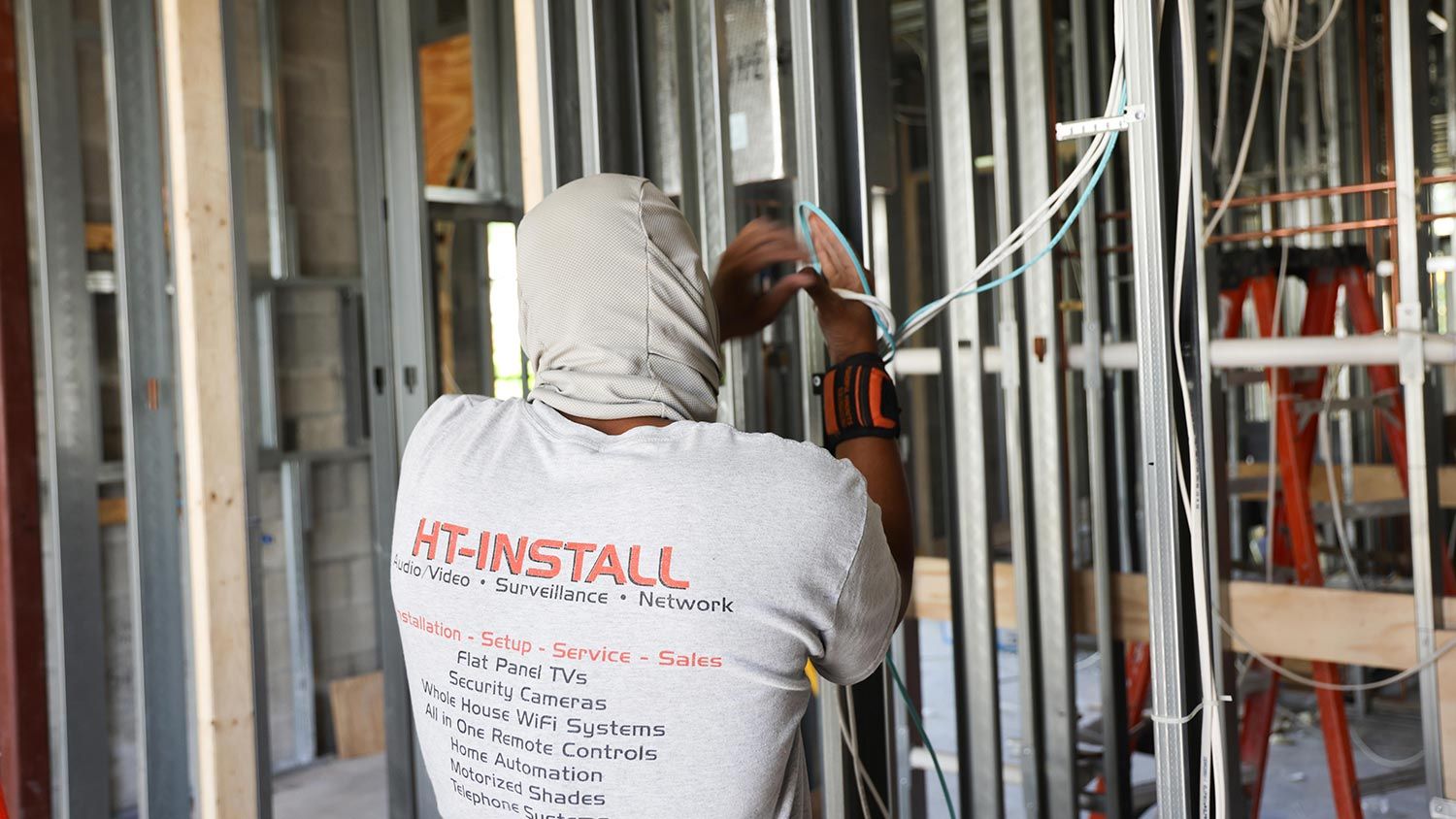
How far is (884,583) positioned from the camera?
4.03 feet

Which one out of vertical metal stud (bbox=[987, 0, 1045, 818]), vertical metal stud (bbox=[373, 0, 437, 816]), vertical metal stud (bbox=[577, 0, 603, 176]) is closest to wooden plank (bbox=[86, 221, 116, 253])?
vertical metal stud (bbox=[373, 0, 437, 816])

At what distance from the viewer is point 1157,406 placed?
1254 millimetres

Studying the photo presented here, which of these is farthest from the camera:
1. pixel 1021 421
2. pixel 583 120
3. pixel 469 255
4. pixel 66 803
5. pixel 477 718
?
pixel 469 255

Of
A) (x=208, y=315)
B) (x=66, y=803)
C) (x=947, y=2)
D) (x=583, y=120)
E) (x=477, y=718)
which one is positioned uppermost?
(x=947, y=2)

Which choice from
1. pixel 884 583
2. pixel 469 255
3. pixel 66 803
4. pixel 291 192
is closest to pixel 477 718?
pixel 884 583

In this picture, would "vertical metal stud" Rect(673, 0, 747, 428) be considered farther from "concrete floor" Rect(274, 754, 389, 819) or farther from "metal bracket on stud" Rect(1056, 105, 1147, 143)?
"concrete floor" Rect(274, 754, 389, 819)

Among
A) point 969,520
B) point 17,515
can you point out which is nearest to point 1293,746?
point 969,520

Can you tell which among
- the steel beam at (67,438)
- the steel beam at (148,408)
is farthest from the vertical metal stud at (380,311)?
the steel beam at (67,438)

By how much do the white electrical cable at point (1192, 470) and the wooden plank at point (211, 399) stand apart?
1986 millimetres

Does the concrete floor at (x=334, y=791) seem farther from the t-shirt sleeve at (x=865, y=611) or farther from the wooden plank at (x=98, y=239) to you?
the t-shirt sleeve at (x=865, y=611)

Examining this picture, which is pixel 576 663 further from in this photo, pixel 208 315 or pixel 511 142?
pixel 511 142

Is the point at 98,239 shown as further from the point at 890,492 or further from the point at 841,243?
the point at 890,492

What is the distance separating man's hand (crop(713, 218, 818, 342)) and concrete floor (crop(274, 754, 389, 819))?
3.67m

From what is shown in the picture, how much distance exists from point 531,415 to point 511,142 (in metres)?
3.31
